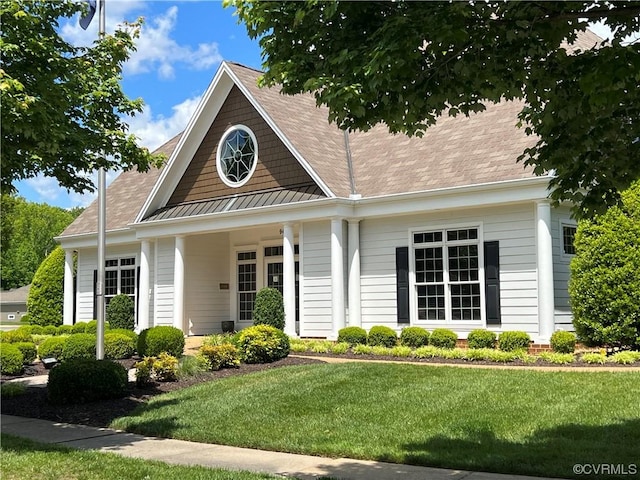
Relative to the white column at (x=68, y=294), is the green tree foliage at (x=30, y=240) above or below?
above

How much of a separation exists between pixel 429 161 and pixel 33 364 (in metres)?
11.1

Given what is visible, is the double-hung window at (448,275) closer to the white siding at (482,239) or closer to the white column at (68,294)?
the white siding at (482,239)

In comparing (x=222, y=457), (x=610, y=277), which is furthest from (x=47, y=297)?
(x=222, y=457)

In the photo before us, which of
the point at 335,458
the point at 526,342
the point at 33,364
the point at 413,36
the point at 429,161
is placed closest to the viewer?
the point at 413,36

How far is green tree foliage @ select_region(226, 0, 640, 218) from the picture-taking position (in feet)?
15.7

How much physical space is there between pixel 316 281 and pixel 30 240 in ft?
223

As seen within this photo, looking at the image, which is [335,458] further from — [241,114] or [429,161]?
[241,114]

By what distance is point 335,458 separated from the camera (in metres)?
7.41

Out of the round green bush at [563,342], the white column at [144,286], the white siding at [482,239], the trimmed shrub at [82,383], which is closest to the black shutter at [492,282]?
the white siding at [482,239]

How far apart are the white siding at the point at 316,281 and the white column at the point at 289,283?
37 centimetres

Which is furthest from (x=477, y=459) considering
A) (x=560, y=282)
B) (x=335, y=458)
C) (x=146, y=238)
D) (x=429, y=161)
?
(x=146, y=238)

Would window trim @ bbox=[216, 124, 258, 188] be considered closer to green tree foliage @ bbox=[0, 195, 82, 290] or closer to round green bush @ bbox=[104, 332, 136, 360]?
round green bush @ bbox=[104, 332, 136, 360]

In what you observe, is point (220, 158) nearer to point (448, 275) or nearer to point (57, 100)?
point (448, 275)

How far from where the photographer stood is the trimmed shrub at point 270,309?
18.4 metres
